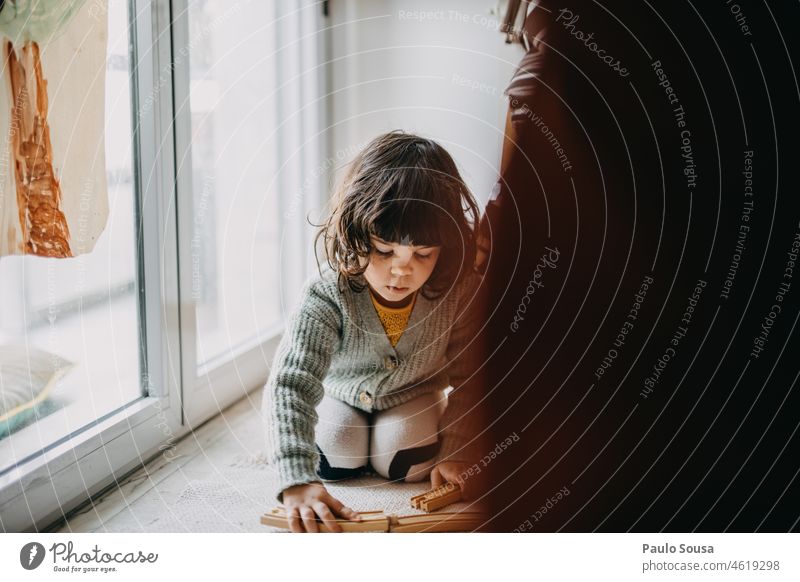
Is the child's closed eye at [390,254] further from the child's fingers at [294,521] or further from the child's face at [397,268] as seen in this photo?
the child's fingers at [294,521]

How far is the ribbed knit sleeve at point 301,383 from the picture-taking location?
0.58 metres

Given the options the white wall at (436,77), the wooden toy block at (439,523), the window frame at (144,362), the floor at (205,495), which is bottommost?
the floor at (205,495)

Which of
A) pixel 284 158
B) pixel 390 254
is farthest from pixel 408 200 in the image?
pixel 284 158

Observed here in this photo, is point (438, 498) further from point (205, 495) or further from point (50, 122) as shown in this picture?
point (50, 122)

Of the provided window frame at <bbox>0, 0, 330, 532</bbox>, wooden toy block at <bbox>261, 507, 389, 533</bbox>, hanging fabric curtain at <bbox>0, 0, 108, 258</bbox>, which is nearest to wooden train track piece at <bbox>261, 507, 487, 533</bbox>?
wooden toy block at <bbox>261, 507, 389, 533</bbox>

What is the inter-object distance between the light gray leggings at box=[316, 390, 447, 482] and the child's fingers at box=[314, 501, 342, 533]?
0.24ft

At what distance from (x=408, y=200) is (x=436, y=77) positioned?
0.35ft

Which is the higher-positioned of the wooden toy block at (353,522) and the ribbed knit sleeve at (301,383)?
the ribbed knit sleeve at (301,383)

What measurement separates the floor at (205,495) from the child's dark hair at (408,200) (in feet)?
0.68

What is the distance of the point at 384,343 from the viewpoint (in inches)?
25.8

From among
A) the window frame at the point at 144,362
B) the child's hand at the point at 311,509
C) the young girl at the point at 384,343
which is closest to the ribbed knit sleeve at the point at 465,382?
the young girl at the point at 384,343

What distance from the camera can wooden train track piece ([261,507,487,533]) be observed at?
1.84 feet

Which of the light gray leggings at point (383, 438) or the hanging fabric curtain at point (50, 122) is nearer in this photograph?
the hanging fabric curtain at point (50, 122)
